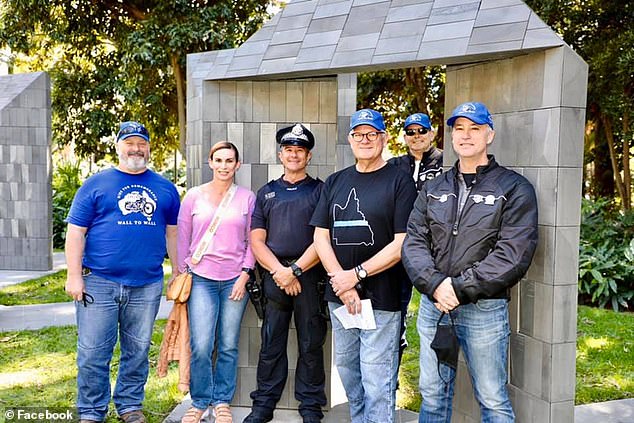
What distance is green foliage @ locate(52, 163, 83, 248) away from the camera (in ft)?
42.5

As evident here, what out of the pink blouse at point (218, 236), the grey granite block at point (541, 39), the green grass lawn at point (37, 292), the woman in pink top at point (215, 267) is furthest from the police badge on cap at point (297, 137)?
the green grass lawn at point (37, 292)

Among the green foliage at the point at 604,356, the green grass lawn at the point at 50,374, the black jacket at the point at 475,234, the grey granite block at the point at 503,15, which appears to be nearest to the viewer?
the black jacket at the point at 475,234

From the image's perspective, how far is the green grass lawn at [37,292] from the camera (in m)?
7.94

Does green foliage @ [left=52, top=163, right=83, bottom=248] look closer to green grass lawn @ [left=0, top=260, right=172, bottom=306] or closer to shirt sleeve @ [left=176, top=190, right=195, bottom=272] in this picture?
green grass lawn @ [left=0, top=260, right=172, bottom=306]

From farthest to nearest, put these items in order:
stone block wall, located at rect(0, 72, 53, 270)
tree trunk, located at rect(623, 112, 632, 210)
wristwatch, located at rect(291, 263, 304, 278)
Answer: tree trunk, located at rect(623, 112, 632, 210) → stone block wall, located at rect(0, 72, 53, 270) → wristwatch, located at rect(291, 263, 304, 278)

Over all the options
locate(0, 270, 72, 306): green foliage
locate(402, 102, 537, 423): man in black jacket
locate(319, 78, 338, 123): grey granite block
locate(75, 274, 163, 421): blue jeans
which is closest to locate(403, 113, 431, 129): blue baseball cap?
locate(319, 78, 338, 123): grey granite block

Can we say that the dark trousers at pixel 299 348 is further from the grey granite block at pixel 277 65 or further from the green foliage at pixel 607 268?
the green foliage at pixel 607 268

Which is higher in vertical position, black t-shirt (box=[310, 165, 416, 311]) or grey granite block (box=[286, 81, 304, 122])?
grey granite block (box=[286, 81, 304, 122])

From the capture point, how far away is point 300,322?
385 centimetres

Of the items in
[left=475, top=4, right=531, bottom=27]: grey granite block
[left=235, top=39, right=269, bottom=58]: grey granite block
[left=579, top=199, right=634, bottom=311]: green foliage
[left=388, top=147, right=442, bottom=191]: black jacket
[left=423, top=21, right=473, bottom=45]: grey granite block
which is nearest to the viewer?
[left=475, top=4, right=531, bottom=27]: grey granite block

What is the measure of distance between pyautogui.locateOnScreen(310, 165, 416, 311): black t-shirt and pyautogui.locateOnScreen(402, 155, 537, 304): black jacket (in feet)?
0.63

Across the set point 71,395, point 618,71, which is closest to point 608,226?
point 618,71

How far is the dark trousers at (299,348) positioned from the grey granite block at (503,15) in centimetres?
163

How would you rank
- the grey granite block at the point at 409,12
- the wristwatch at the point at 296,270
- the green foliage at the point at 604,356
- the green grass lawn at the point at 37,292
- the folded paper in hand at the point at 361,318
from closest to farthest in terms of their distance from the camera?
the folded paper in hand at the point at 361,318
the grey granite block at the point at 409,12
the wristwatch at the point at 296,270
the green foliage at the point at 604,356
the green grass lawn at the point at 37,292
